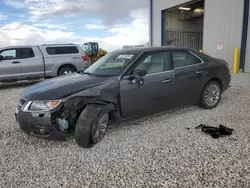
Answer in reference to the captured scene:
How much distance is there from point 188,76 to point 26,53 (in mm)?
6865

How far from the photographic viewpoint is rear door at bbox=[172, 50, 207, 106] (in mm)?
4008

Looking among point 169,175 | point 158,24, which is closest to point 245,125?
point 169,175

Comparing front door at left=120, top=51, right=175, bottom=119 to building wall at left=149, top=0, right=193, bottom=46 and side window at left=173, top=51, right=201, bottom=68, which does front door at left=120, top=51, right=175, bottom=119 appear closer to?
side window at left=173, top=51, right=201, bottom=68

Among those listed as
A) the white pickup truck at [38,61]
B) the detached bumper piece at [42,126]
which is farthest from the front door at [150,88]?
the white pickup truck at [38,61]

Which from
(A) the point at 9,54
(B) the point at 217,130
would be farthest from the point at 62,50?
(B) the point at 217,130

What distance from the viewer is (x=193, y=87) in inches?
166

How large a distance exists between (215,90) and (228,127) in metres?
1.22

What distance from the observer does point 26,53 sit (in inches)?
329

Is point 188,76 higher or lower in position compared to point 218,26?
lower

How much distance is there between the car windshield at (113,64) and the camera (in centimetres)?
358

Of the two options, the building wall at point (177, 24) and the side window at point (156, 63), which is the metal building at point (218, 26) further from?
the side window at point (156, 63)

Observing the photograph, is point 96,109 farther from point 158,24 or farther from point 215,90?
point 158,24

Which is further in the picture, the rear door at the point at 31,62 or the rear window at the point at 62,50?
the rear window at the point at 62,50

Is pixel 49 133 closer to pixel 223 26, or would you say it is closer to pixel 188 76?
pixel 188 76
